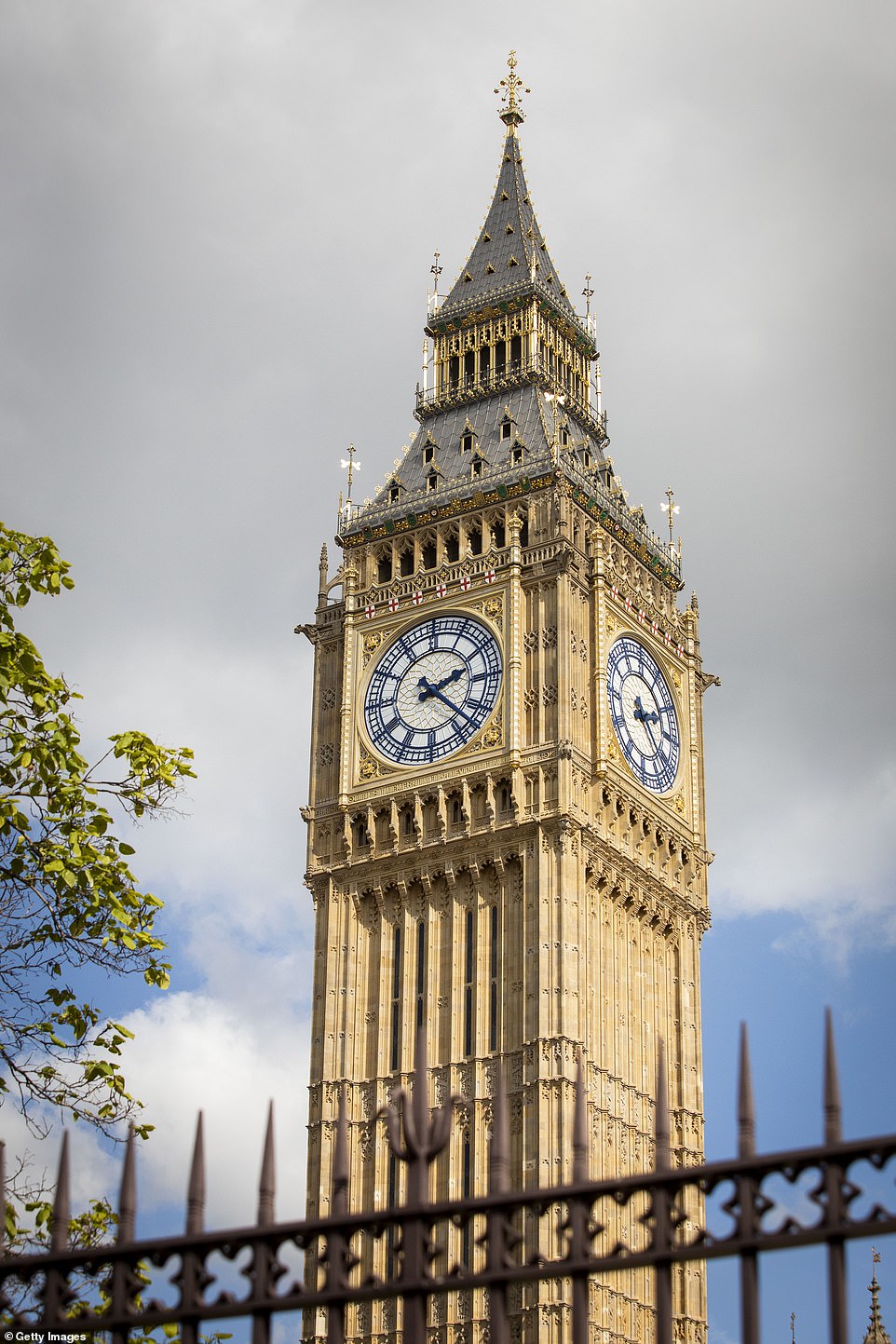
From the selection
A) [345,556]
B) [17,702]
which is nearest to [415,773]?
[345,556]

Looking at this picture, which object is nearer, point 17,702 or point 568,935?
point 17,702

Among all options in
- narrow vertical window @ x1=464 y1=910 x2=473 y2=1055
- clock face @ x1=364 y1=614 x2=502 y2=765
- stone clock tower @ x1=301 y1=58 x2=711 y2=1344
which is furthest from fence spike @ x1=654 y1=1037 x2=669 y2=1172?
clock face @ x1=364 y1=614 x2=502 y2=765

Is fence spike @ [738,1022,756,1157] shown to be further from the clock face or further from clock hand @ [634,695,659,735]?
clock hand @ [634,695,659,735]

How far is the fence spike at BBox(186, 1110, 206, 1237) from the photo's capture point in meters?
15.2

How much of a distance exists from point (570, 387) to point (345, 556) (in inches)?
408

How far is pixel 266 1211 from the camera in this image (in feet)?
50.2

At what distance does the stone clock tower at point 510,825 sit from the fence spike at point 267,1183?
4330 cm

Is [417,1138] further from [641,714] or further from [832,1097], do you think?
[641,714]

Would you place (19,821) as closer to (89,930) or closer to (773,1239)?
(89,930)

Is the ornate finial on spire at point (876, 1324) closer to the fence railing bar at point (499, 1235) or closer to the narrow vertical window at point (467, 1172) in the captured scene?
the narrow vertical window at point (467, 1172)

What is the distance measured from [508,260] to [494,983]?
1080 inches

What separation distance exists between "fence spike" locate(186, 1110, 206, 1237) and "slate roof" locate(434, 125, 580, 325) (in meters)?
62.7

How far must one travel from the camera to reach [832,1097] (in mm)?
13969

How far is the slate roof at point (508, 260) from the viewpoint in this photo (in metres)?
76.8
